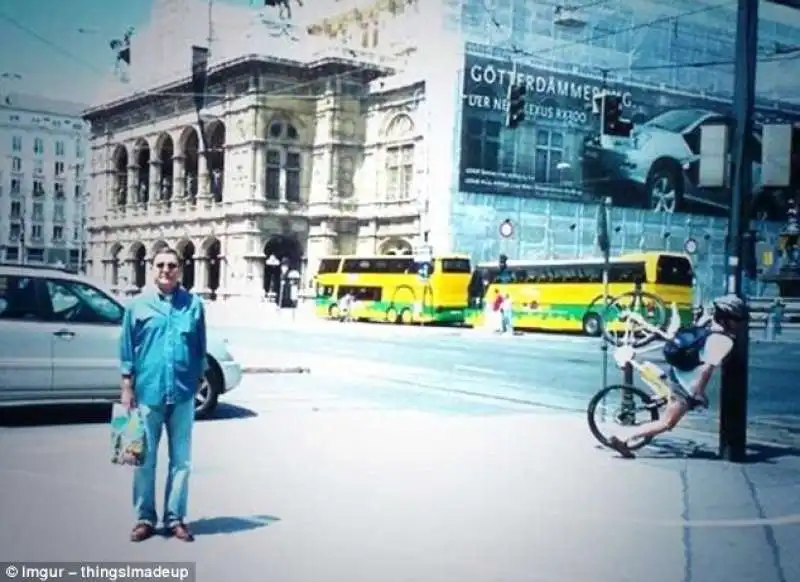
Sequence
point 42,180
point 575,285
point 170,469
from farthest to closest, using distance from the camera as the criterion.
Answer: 1. point 575,285
2. point 42,180
3. point 170,469

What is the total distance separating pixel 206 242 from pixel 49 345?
74 centimetres

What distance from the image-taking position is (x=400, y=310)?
15.8 ft

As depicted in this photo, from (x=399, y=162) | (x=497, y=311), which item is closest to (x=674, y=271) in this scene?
(x=497, y=311)

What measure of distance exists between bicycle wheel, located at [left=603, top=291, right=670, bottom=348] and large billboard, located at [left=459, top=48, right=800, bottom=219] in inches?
18.2

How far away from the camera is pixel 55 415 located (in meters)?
4.44

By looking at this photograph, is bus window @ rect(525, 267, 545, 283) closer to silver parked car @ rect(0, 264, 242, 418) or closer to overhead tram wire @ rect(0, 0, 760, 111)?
overhead tram wire @ rect(0, 0, 760, 111)

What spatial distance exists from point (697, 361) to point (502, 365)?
916 millimetres

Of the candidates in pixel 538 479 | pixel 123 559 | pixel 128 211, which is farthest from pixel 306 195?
pixel 123 559

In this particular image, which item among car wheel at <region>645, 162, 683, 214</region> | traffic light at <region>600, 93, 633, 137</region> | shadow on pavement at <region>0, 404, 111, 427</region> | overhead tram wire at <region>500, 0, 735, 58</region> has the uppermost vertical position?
overhead tram wire at <region>500, 0, 735, 58</region>

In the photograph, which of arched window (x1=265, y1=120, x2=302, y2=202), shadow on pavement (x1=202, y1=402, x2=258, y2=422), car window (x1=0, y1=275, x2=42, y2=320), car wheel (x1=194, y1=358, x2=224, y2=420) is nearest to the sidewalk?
shadow on pavement (x1=202, y1=402, x2=258, y2=422)

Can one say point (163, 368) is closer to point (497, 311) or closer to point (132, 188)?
point (132, 188)

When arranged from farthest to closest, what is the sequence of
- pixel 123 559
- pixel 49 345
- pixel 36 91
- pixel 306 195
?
1. pixel 306 195
2. pixel 49 345
3. pixel 36 91
4. pixel 123 559

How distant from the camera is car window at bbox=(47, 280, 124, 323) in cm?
386

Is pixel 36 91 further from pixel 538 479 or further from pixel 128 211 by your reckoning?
pixel 538 479
